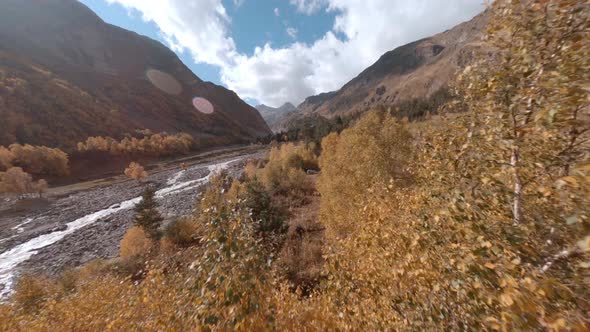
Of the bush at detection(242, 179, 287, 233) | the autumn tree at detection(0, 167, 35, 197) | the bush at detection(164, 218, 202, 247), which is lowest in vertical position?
the bush at detection(164, 218, 202, 247)

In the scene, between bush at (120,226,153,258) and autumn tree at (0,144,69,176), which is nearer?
bush at (120,226,153,258)

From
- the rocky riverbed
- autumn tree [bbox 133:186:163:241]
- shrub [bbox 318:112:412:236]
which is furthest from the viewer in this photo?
the rocky riverbed

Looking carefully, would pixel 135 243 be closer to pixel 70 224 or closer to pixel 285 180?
pixel 70 224

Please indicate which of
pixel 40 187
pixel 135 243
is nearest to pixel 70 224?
pixel 135 243

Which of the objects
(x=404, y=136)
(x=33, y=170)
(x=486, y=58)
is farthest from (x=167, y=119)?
(x=486, y=58)

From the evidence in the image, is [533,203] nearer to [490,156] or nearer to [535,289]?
[490,156]

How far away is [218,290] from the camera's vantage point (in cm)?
361

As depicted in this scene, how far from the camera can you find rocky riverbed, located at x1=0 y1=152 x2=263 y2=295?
1131 inches

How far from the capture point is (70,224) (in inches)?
1543

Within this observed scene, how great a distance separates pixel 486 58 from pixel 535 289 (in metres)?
3.81

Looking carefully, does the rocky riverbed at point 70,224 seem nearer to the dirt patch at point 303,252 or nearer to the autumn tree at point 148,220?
the autumn tree at point 148,220

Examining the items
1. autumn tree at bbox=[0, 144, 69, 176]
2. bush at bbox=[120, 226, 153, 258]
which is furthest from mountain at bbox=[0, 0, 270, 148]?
bush at bbox=[120, 226, 153, 258]

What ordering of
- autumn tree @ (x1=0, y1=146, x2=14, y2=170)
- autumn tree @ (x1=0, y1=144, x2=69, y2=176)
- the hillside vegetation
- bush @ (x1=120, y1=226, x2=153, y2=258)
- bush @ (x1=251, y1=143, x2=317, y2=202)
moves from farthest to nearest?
autumn tree @ (x1=0, y1=144, x2=69, y2=176)
autumn tree @ (x1=0, y1=146, x2=14, y2=170)
bush @ (x1=251, y1=143, x2=317, y2=202)
bush @ (x1=120, y1=226, x2=153, y2=258)
the hillside vegetation

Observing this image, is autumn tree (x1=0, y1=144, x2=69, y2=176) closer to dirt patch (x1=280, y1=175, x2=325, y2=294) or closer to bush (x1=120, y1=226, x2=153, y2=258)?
bush (x1=120, y1=226, x2=153, y2=258)
